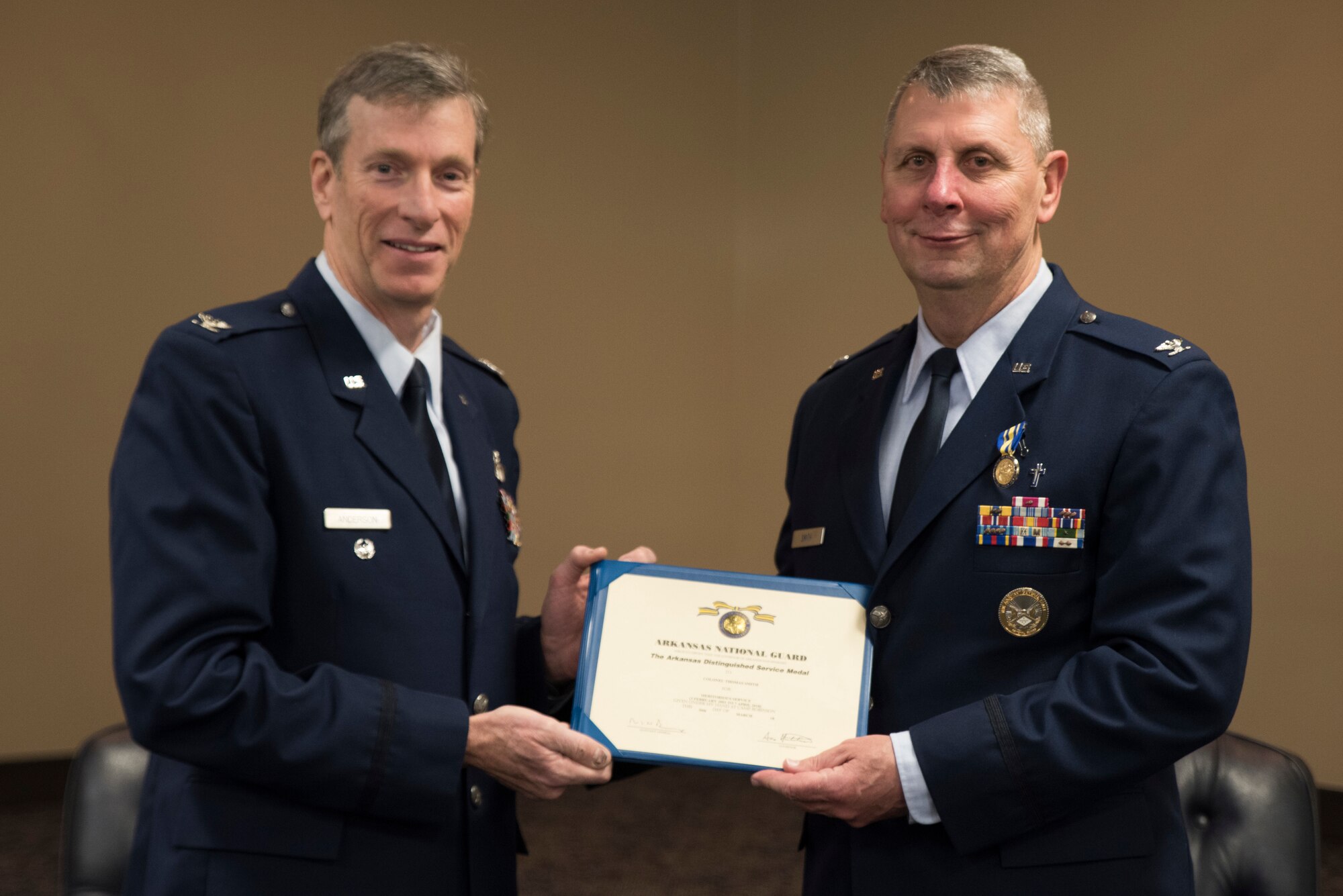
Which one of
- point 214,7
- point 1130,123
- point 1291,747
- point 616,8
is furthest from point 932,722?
point 616,8

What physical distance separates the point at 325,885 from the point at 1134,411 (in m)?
1.33

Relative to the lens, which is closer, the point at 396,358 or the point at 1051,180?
the point at 396,358

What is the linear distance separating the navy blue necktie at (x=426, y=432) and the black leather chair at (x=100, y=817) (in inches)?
24.4

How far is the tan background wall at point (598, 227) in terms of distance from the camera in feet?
14.3

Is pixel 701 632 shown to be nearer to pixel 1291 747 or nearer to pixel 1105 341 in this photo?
pixel 1105 341

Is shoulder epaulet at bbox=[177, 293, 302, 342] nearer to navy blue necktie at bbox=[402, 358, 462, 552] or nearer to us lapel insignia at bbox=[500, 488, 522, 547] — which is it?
navy blue necktie at bbox=[402, 358, 462, 552]

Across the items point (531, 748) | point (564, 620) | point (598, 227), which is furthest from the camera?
point (598, 227)

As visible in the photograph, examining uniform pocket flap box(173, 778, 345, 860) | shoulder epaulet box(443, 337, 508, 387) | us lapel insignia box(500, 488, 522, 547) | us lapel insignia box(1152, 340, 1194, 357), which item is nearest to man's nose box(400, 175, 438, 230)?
shoulder epaulet box(443, 337, 508, 387)

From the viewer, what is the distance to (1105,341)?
6.12ft

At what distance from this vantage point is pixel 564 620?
6.99 ft

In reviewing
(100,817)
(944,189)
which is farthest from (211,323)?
(944,189)

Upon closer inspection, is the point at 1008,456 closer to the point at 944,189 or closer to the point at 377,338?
the point at 944,189

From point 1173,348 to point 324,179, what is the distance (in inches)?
52.9

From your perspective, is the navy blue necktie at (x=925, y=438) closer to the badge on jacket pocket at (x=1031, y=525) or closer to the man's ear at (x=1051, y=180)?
the badge on jacket pocket at (x=1031, y=525)
